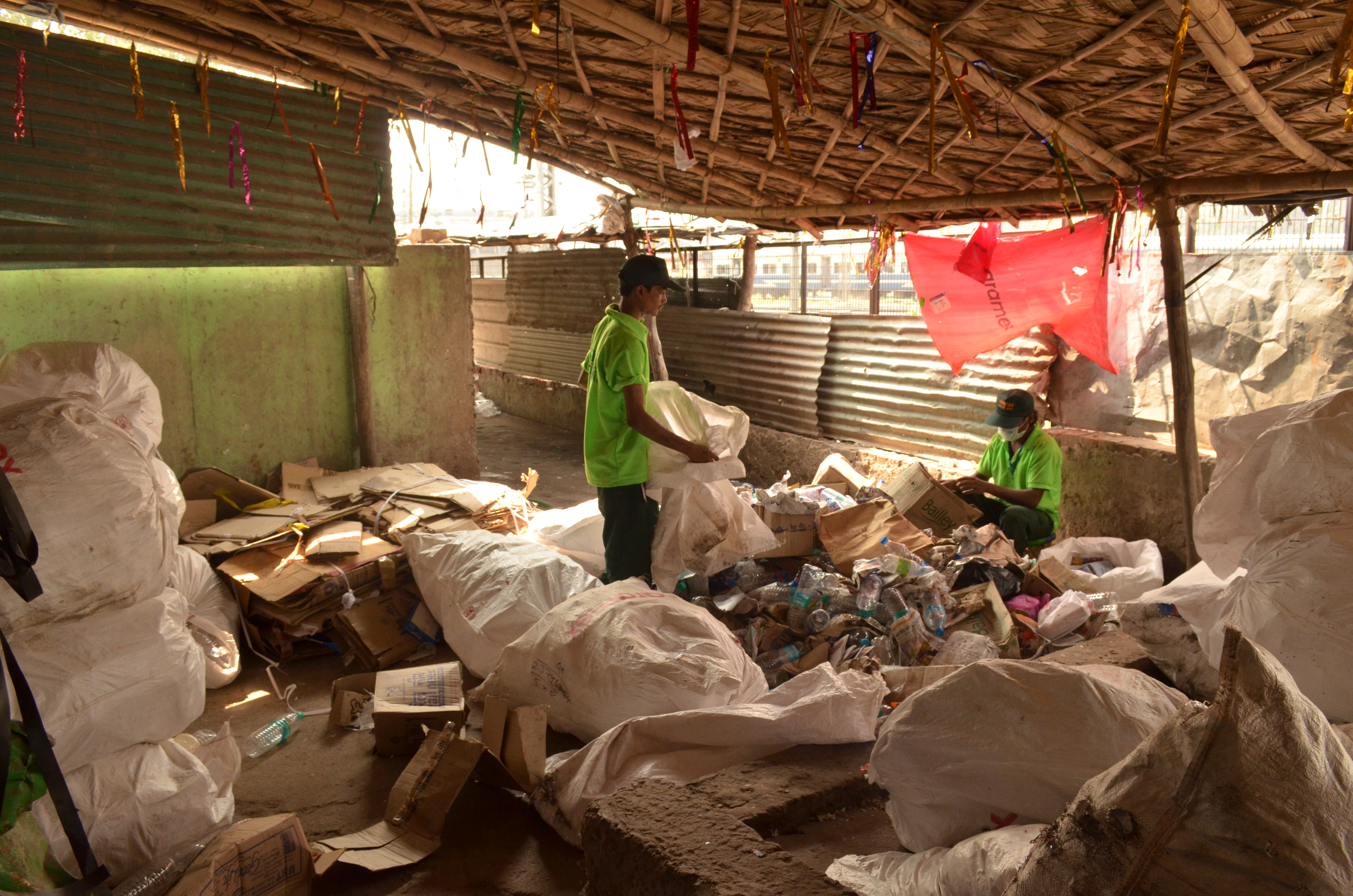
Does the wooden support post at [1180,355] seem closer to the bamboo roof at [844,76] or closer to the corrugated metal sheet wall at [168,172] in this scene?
A: the bamboo roof at [844,76]

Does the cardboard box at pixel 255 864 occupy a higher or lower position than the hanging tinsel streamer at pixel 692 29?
lower

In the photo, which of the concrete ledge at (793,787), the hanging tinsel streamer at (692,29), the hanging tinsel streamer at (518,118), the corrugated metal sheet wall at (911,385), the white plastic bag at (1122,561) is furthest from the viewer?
the corrugated metal sheet wall at (911,385)

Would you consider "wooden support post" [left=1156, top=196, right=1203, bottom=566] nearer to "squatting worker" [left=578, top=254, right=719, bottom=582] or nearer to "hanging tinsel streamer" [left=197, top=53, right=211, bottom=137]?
"squatting worker" [left=578, top=254, right=719, bottom=582]

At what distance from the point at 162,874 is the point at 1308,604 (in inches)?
120

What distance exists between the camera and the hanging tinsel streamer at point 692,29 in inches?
101

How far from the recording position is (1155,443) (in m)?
5.29

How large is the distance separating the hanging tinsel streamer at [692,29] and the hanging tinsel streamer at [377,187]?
3.22 metres

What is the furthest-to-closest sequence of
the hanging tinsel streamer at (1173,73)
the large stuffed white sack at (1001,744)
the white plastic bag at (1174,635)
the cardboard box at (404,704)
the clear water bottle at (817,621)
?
the clear water bottle at (817,621), the cardboard box at (404,704), the white plastic bag at (1174,635), the hanging tinsel streamer at (1173,73), the large stuffed white sack at (1001,744)

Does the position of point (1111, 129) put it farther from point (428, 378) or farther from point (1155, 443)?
point (428, 378)

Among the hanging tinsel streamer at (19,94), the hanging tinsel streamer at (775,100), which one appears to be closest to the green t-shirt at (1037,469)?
the hanging tinsel streamer at (775,100)

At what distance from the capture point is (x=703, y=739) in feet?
7.97

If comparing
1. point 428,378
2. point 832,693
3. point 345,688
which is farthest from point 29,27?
point 832,693

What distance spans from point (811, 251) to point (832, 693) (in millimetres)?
6401

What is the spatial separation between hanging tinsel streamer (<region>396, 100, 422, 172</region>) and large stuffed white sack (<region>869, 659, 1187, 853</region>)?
3.75 m
